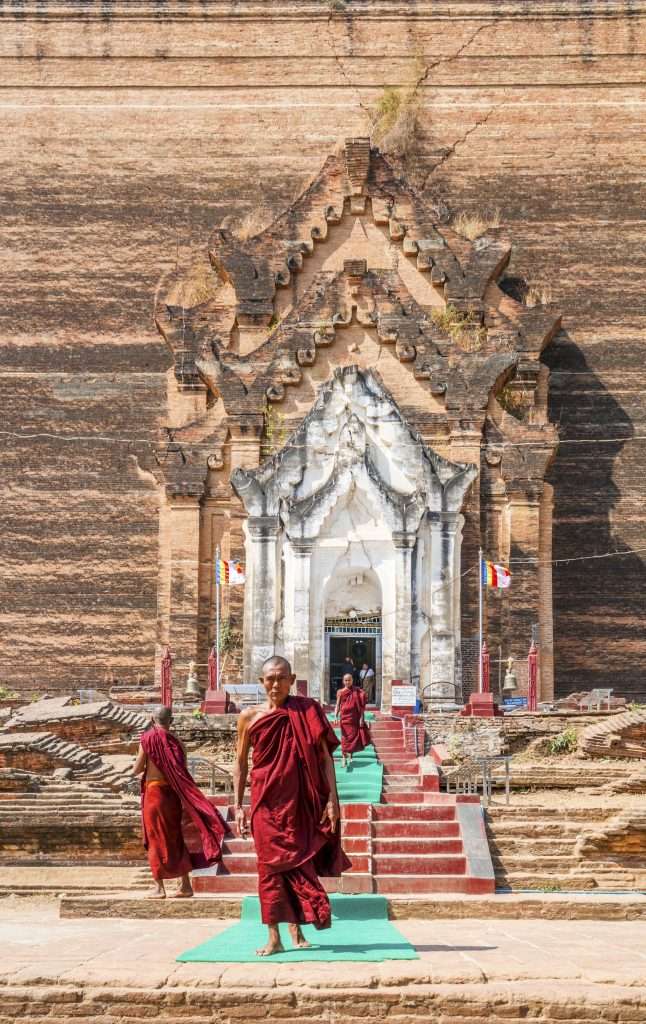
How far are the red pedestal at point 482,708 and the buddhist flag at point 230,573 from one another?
226 inches

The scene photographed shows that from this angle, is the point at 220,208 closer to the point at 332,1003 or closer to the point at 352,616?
the point at 352,616

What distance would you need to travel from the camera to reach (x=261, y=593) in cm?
2805

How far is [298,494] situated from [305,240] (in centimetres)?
626

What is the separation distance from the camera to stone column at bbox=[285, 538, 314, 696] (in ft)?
91.2

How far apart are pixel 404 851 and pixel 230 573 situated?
14.5m

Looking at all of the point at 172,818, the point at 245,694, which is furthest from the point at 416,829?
the point at 245,694

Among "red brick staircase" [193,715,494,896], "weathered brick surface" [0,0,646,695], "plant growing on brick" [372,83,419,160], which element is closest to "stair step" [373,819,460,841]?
"red brick staircase" [193,715,494,896]

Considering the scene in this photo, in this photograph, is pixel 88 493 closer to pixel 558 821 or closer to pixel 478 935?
pixel 558 821

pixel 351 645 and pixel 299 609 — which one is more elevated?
pixel 299 609

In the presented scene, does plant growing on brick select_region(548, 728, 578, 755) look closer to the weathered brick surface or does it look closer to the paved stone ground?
the weathered brick surface

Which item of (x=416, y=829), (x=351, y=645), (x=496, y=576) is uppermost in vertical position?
(x=496, y=576)

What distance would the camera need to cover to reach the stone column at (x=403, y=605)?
27.5m

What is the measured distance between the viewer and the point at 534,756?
23.1 meters

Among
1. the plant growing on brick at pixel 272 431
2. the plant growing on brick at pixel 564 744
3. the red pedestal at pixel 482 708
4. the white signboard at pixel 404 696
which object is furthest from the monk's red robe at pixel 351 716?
the plant growing on brick at pixel 272 431
